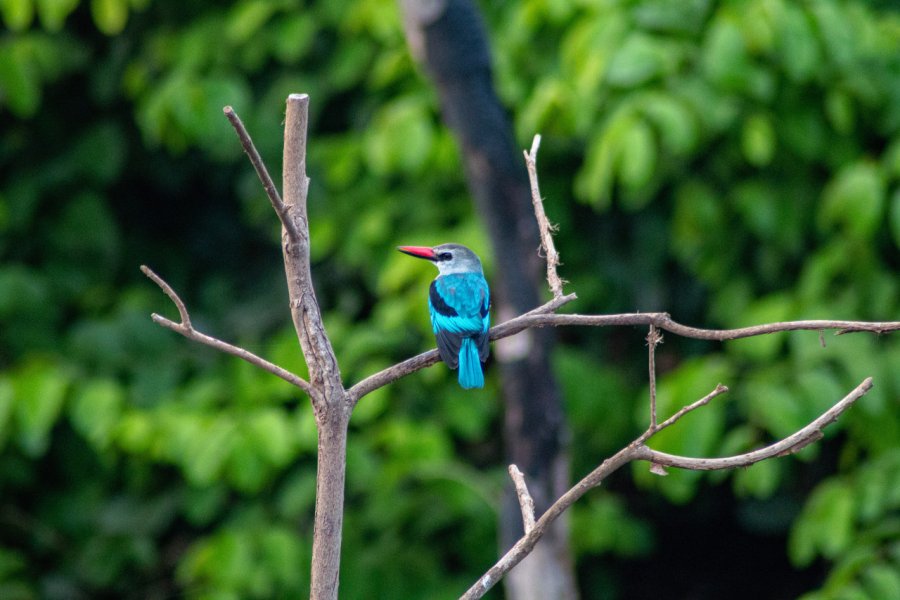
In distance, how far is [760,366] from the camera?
134 inches

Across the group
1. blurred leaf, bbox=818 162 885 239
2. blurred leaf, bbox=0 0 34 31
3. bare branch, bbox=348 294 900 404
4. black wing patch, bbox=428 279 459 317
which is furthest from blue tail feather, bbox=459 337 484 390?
blurred leaf, bbox=0 0 34 31

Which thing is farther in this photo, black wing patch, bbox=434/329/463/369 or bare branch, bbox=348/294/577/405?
black wing patch, bbox=434/329/463/369

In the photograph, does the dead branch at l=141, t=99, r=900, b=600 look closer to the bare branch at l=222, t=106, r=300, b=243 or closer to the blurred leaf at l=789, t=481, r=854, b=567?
the bare branch at l=222, t=106, r=300, b=243

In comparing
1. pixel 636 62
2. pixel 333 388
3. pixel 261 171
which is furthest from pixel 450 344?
pixel 636 62

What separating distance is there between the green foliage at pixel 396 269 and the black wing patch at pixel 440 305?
2.49 ft

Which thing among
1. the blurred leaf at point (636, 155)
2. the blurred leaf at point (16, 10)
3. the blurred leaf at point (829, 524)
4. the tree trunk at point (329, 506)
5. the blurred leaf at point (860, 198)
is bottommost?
the tree trunk at point (329, 506)

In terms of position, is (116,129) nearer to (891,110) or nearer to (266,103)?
(266,103)

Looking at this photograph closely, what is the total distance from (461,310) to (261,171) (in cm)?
114

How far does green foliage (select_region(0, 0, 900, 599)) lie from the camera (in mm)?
3180

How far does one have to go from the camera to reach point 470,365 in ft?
7.27

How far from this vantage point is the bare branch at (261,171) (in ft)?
4.00

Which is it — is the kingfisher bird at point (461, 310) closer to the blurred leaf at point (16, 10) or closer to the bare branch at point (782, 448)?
the bare branch at point (782, 448)

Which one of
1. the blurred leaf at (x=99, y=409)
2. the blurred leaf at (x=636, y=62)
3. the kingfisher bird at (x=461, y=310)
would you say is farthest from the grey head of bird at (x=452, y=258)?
the blurred leaf at (x=99, y=409)

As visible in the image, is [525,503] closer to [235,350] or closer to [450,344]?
Result: [235,350]
